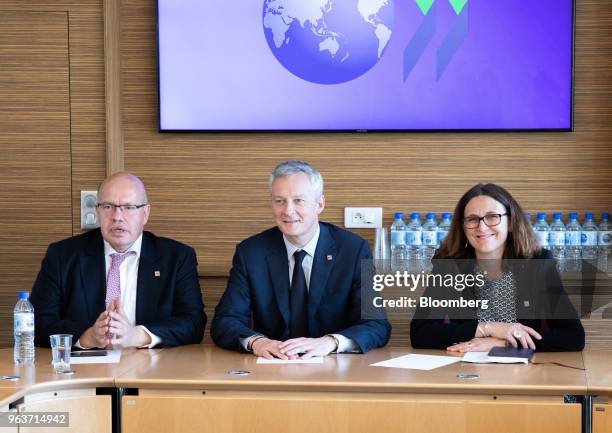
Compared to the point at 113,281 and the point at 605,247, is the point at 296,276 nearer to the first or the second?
the point at 113,281

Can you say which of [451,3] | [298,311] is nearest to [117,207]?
[298,311]

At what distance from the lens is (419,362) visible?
3066mm

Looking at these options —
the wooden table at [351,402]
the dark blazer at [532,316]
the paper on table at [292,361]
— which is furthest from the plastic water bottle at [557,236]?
the paper on table at [292,361]

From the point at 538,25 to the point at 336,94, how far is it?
1070mm

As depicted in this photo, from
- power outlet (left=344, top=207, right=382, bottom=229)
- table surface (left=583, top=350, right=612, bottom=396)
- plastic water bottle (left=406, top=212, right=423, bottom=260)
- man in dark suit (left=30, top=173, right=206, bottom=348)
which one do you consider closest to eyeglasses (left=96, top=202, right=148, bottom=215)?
man in dark suit (left=30, top=173, right=206, bottom=348)

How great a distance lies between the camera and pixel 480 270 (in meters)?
3.57

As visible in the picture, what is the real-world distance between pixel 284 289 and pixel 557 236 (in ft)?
5.15

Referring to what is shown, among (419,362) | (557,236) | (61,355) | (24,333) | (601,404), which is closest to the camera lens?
(601,404)

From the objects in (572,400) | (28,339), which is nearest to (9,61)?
(28,339)

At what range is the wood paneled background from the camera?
4.46 metres

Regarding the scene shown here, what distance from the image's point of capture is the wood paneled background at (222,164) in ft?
14.6

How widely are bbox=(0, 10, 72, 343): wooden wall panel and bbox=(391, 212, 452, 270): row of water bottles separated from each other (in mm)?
1719

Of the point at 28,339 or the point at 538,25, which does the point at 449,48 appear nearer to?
the point at 538,25

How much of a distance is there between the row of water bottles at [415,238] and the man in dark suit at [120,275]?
1.15 m
